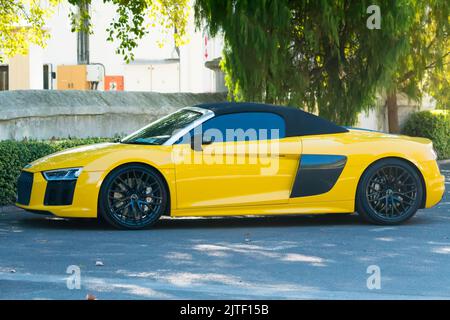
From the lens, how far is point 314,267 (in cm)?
875

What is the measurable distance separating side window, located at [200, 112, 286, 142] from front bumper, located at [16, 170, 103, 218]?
127cm

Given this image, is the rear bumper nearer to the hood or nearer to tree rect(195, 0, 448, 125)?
the hood

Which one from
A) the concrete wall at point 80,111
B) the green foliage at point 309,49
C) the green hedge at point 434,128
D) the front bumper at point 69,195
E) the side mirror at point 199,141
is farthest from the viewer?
the green hedge at point 434,128

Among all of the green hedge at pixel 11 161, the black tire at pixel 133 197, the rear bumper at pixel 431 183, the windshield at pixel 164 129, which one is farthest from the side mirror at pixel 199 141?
the green hedge at pixel 11 161

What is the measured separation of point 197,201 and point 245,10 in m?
6.20

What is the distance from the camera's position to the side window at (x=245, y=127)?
11609 mm

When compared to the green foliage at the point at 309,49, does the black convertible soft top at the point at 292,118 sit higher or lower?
lower

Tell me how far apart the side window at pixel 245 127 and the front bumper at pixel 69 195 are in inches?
50.0

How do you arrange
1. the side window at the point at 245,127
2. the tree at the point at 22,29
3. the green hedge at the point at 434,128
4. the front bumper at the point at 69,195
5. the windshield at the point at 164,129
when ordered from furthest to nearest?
the green hedge at the point at 434,128
the tree at the point at 22,29
the windshield at the point at 164,129
the side window at the point at 245,127
the front bumper at the point at 69,195

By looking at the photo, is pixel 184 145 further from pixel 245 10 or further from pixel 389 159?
pixel 245 10

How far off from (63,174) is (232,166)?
1773mm

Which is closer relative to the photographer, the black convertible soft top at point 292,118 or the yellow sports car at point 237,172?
the yellow sports car at point 237,172

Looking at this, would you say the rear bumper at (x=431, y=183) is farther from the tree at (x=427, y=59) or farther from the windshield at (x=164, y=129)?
the tree at (x=427, y=59)
